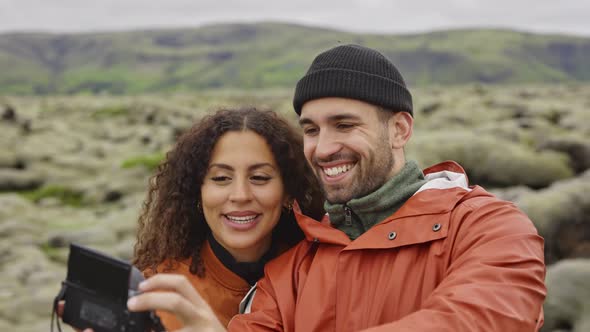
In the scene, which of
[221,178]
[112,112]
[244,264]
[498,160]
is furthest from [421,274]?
[112,112]

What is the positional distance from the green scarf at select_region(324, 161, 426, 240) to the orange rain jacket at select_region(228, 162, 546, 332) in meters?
0.15

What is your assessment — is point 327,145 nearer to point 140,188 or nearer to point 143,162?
point 140,188

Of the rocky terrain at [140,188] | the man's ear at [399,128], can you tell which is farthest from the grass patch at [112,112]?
the man's ear at [399,128]

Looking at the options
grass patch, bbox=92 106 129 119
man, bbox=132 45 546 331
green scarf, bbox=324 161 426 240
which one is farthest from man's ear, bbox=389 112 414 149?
grass patch, bbox=92 106 129 119

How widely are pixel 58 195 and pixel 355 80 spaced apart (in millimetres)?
22272

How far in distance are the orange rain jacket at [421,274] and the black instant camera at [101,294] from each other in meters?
1.18

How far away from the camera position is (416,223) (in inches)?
145

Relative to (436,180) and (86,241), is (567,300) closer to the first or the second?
(436,180)

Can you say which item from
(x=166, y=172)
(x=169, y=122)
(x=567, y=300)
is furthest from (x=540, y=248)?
(x=169, y=122)

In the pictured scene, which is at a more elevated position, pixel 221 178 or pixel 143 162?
pixel 221 178

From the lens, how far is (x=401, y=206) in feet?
13.2

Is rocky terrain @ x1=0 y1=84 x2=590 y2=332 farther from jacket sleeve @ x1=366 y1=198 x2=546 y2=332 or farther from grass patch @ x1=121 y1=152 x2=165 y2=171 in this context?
jacket sleeve @ x1=366 y1=198 x2=546 y2=332

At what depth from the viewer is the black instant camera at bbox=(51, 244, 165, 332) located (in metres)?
2.62

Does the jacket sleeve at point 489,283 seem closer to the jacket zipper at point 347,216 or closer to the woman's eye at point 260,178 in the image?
the jacket zipper at point 347,216
